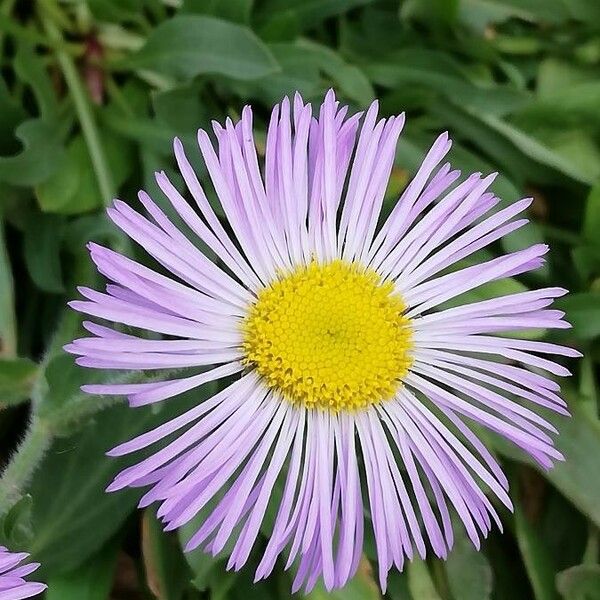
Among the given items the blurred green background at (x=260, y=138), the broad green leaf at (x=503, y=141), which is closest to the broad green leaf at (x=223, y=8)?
the blurred green background at (x=260, y=138)

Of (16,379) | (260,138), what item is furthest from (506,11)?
(16,379)

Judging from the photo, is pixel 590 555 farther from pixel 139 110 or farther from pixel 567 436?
pixel 139 110

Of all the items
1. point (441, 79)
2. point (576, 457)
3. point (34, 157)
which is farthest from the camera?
point (441, 79)

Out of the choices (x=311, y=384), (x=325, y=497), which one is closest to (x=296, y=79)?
(x=311, y=384)

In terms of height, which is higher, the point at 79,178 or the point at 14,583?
the point at 79,178

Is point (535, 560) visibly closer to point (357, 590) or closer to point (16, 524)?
point (357, 590)

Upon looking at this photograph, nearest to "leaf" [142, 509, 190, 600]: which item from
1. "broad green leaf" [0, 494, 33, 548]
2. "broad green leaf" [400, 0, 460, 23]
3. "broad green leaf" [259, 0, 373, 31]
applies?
"broad green leaf" [0, 494, 33, 548]

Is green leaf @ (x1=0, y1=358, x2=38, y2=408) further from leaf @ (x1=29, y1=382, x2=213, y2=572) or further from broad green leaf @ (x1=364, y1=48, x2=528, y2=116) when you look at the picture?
broad green leaf @ (x1=364, y1=48, x2=528, y2=116)
